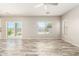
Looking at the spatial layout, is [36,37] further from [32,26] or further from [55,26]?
[55,26]

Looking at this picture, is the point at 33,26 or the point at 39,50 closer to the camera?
the point at 39,50

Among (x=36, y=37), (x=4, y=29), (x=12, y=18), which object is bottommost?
(x=36, y=37)

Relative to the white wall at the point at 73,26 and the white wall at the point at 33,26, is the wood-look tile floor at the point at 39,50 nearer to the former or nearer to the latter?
the white wall at the point at 73,26

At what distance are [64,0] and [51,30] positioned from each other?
31.4ft

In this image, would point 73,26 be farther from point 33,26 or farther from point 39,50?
point 33,26

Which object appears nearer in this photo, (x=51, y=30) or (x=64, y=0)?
(x=64, y=0)

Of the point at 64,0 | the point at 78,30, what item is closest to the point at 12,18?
the point at 78,30

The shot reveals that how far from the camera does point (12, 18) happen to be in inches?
440

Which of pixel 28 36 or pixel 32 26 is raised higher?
pixel 32 26

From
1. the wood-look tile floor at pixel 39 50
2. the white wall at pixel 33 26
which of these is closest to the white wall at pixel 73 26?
the wood-look tile floor at pixel 39 50

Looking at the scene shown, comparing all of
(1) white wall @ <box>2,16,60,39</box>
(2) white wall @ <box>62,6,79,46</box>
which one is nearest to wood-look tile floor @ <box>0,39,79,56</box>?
(2) white wall @ <box>62,6,79,46</box>

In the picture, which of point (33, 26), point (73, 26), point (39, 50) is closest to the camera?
point (39, 50)

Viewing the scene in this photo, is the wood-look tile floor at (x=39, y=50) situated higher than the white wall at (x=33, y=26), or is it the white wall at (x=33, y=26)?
the white wall at (x=33, y=26)

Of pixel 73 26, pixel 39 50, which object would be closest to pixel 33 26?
pixel 73 26
